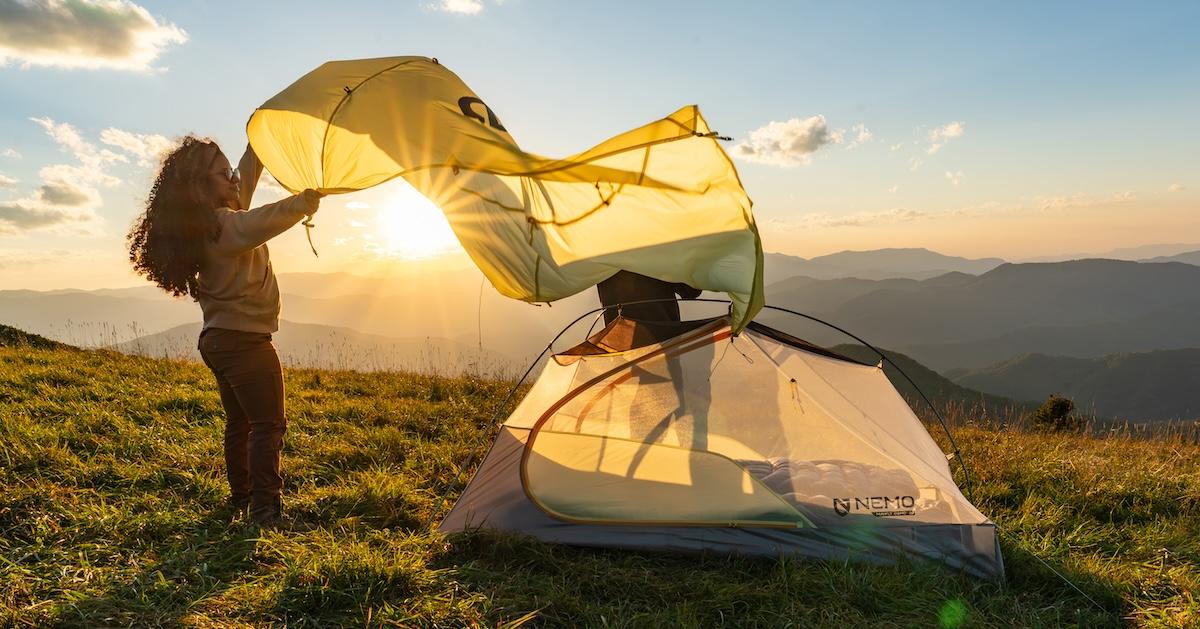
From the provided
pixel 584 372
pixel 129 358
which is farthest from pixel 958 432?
pixel 129 358

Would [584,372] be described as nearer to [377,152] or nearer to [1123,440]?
[377,152]

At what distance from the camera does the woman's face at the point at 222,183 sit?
13.4ft

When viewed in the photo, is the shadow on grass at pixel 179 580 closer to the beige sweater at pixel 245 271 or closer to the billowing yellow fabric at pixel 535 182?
the beige sweater at pixel 245 271

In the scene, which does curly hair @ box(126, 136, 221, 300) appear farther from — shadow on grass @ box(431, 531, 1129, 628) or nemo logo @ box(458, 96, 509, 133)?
shadow on grass @ box(431, 531, 1129, 628)

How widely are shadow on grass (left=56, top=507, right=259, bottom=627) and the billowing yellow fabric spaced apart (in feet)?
6.92

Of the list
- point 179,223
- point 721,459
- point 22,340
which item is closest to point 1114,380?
point 721,459

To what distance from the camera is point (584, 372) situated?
4.79m

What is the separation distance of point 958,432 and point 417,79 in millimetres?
7112

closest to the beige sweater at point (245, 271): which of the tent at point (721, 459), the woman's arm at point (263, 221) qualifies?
the woman's arm at point (263, 221)

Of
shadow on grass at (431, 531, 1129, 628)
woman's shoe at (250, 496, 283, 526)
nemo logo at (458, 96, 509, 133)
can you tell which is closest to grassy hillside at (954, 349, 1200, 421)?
shadow on grass at (431, 531, 1129, 628)

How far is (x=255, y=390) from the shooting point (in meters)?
4.09

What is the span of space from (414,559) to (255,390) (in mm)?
A: 1502

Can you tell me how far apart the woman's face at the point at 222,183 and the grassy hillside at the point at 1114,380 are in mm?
176938

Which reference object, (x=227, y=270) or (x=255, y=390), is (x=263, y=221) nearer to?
(x=227, y=270)
